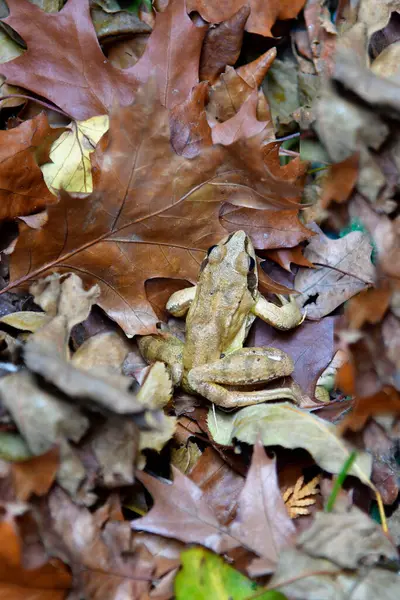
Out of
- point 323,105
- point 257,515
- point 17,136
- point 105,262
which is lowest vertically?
point 257,515

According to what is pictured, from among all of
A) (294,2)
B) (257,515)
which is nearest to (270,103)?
(294,2)

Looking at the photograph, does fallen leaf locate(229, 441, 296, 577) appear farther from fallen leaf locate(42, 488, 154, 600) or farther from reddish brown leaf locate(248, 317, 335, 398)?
reddish brown leaf locate(248, 317, 335, 398)

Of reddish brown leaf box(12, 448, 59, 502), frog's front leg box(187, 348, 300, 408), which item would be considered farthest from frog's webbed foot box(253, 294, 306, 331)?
reddish brown leaf box(12, 448, 59, 502)

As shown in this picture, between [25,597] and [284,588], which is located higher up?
[284,588]

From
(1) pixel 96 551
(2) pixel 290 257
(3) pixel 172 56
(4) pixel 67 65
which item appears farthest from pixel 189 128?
(1) pixel 96 551

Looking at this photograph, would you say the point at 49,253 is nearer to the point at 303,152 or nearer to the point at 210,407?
the point at 210,407

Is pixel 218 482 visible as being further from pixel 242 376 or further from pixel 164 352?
pixel 164 352

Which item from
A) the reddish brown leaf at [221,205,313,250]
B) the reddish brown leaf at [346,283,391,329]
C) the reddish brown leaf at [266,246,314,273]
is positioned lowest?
→ the reddish brown leaf at [266,246,314,273]
